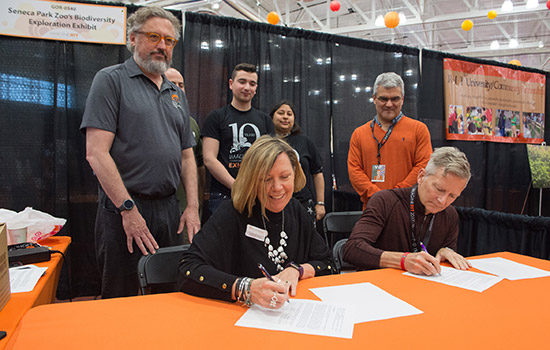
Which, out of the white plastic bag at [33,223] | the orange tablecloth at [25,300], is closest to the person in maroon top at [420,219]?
the orange tablecloth at [25,300]

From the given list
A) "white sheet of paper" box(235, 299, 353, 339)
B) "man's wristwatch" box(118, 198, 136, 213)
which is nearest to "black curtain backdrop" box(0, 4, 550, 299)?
"man's wristwatch" box(118, 198, 136, 213)

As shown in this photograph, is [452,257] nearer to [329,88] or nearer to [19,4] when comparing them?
[329,88]

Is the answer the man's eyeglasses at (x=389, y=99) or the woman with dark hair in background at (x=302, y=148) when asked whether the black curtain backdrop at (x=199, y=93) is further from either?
the man's eyeglasses at (x=389, y=99)

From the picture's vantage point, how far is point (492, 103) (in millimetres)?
4703

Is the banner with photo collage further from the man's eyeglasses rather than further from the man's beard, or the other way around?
the man's beard

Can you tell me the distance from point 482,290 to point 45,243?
2.22m

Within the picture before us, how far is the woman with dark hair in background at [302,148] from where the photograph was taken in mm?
2938

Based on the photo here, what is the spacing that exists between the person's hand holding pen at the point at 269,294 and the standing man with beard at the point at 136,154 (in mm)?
805

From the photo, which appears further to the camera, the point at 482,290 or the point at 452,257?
the point at 452,257

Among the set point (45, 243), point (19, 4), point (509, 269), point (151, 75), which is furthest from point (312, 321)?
point (19, 4)

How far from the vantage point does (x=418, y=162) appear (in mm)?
2691

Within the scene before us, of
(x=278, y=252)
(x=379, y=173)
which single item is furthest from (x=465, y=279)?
(x=379, y=173)

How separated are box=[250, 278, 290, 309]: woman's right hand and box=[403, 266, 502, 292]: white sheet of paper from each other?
0.65 meters

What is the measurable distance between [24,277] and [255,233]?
35.5 inches
